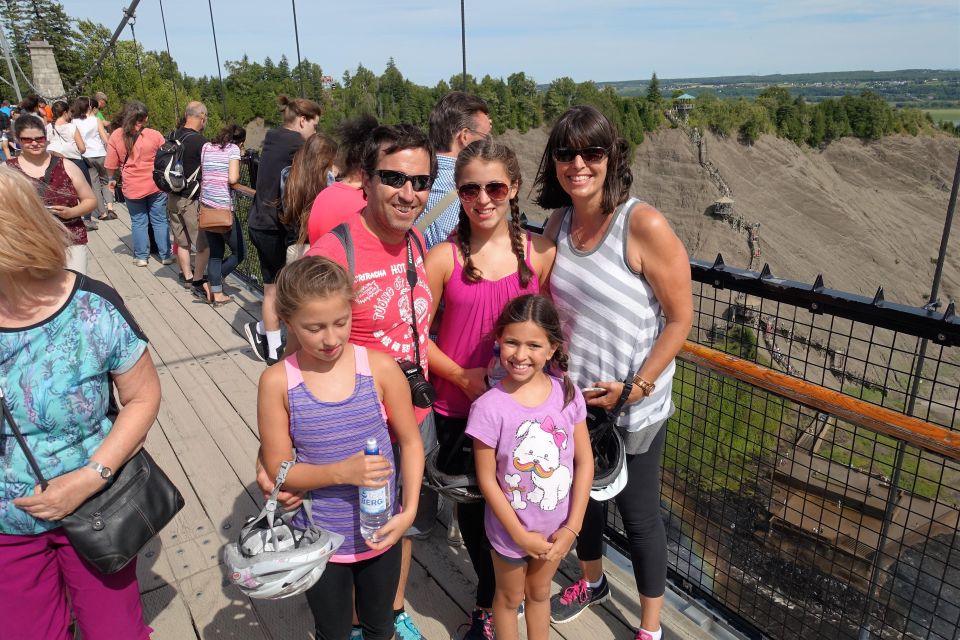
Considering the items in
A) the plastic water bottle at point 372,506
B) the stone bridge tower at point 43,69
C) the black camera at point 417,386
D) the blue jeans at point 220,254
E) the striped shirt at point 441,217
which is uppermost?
the stone bridge tower at point 43,69

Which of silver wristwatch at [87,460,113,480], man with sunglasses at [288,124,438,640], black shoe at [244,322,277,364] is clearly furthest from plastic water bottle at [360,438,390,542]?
black shoe at [244,322,277,364]

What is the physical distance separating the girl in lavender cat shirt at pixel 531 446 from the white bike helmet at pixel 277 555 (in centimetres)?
44

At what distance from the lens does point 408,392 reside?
5.46 ft

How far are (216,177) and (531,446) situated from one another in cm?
420

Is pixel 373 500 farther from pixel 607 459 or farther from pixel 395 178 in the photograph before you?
pixel 395 178

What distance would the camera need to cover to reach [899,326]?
1.60 m

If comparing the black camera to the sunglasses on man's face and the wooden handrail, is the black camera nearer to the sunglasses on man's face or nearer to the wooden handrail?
the wooden handrail

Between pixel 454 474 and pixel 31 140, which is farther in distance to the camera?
pixel 31 140

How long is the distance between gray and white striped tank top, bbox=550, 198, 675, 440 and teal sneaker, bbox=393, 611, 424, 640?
928 mm

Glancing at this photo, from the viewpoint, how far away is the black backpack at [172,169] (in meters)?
5.39

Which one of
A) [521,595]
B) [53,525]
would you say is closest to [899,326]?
[521,595]

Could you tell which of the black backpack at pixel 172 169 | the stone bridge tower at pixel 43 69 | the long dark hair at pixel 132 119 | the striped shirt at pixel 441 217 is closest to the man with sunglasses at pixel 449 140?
the striped shirt at pixel 441 217

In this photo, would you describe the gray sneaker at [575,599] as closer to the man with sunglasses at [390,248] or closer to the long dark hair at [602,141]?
the man with sunglasses at [390,248]

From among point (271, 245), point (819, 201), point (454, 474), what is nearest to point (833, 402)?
A: point (454, 474)
